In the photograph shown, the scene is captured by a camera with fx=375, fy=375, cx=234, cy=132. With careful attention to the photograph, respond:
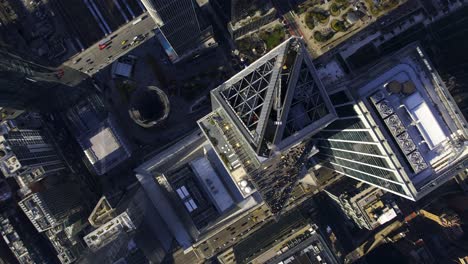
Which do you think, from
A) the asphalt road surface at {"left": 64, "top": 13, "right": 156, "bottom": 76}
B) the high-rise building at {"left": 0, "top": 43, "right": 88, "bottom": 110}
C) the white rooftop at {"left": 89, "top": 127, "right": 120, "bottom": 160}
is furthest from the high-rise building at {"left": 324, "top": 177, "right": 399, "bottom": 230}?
the high-rise building at {"left": 0, "top": 43, "right": 88, "bottom": 110}

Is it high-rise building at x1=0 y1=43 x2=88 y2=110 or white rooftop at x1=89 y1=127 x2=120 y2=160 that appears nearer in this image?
high-rise building at x1=0 y1=43 x2=88 y2=110

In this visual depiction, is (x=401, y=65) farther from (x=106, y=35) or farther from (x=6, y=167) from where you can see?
(x=6, y=167)

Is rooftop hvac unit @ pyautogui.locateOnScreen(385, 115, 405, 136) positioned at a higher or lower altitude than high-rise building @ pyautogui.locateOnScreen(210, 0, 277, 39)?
lower

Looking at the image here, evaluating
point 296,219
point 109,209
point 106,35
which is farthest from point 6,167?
point 296,219

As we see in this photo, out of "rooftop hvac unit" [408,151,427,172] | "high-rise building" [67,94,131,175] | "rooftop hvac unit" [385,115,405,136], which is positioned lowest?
"rooftop hvac unit" [408,151,427,172]

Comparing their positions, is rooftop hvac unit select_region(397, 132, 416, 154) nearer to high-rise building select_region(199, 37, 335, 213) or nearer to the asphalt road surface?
high-rise building select_region(199, 37, 335, 213)

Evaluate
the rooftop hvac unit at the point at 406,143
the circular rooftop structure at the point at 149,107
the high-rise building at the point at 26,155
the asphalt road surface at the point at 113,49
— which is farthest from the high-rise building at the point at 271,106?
the high-rise building at the point at 26,155

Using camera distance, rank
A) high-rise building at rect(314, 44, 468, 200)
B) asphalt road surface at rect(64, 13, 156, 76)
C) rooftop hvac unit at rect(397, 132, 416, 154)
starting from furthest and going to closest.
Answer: asphalt road surface at rect(64, 13, 156, 76), rooftop hvac unit at rect(397, 132, 416, 154), high-rise building at rect(314, 44, 468, 200)
